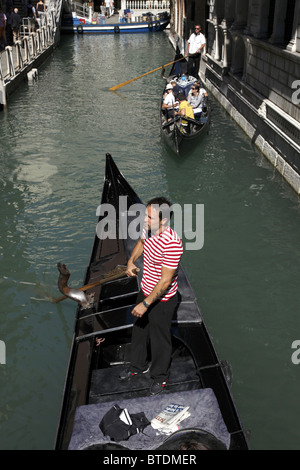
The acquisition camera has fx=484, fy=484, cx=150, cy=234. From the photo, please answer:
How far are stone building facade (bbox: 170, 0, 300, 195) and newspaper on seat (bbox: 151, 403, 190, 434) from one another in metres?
4.88

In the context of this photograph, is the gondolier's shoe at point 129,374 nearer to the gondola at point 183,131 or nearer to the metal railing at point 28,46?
the gondola at point 183,131

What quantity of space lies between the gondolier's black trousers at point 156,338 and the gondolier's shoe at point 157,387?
27 millimetres

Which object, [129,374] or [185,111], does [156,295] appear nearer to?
[129,374]

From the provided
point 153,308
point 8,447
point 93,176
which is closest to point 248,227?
point 93,176

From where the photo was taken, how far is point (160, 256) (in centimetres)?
288

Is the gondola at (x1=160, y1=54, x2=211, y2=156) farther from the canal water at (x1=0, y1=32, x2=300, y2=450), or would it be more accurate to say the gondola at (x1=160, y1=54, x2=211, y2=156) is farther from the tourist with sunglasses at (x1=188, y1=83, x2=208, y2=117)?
the canal water at (x1=0, y1=32, x2=300, y2=450)

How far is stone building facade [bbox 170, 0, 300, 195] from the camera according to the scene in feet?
24.0

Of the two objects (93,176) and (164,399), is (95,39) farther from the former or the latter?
(164,399)

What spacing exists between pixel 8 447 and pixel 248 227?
4.02 metres

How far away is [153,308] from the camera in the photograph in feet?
9.89

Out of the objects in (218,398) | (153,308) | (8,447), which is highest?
(153,308)

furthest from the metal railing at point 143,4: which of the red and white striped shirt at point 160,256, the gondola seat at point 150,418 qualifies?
the gondola seat at point 150,418

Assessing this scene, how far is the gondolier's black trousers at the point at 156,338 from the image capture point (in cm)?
303

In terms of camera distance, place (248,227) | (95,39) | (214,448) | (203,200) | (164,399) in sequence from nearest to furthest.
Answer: (214,448), (164,399), (248,227), (203,200), (95,39)
